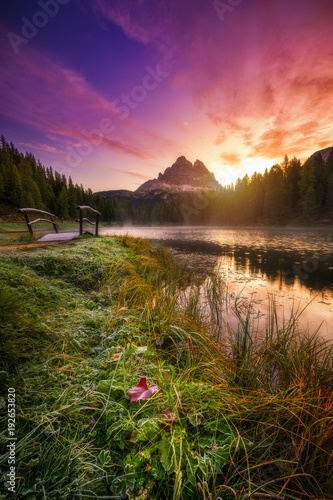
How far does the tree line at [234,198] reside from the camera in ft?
145

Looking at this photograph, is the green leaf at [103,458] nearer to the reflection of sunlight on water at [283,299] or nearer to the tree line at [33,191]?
the reflection of sunlight on water at [283,299]

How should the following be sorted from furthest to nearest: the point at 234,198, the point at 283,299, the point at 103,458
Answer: the point at 234,198 → the point at 283,299 → the point at 103,458

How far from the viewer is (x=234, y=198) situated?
66875mm

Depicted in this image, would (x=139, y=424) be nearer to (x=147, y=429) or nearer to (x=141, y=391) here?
(x=147, y=429)

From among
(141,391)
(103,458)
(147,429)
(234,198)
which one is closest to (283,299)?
(141,391)

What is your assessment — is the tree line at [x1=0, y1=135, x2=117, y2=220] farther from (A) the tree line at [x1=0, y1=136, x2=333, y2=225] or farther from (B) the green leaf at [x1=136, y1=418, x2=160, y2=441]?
(B) the green leaf at [x1=136, y1=418, x2=160, y2=441]

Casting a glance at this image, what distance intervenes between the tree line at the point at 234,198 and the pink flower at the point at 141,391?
5164 centimetres

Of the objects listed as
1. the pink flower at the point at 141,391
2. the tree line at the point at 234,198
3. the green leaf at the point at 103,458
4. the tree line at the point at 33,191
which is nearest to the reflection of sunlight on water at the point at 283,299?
the pink flower at the point at 141,391

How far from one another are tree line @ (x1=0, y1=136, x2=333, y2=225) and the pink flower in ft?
169

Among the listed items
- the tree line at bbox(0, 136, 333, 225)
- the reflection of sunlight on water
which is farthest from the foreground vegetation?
the tree line at bbox(0, 136, 333, 225)

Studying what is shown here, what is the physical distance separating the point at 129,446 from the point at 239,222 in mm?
64618

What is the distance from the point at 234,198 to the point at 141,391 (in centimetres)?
7234

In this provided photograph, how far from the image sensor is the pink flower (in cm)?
149

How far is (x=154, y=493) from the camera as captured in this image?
1.06 meters
